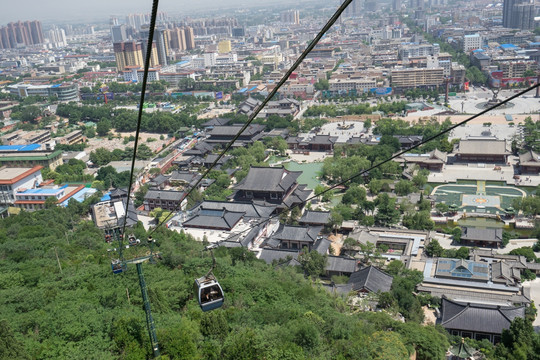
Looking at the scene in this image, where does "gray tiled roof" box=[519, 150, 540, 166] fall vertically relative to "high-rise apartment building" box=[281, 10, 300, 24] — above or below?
below

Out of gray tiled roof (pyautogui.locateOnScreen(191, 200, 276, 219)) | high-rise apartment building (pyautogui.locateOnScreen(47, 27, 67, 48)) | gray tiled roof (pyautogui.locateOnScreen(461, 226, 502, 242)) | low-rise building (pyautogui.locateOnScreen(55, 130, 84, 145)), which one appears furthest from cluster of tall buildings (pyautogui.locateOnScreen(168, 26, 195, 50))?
gray tiled roof (pyautogui.locateOnScreen(461, 226, 502, 242))

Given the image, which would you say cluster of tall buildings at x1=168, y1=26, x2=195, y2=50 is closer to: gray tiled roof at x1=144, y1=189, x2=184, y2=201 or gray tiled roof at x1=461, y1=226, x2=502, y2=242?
gray tiled roof at x1=144, y1=189, x2=184, y2=201

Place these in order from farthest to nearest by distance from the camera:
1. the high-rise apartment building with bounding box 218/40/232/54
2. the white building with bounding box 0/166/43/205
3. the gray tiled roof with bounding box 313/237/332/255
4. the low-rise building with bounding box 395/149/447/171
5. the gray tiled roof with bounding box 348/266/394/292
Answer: the high-rise apartment building with bounding box 218/40/232/54 < the low-rise building with bounding box 395/149/447/171 < the white building with bounding box 0/166/43/205 < the gray tiled roof with bounding box 313/237/332/255 < the gray tiled roof with bounding box 348/266/394/292

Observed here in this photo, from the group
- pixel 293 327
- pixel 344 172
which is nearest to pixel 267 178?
pixel 344 172

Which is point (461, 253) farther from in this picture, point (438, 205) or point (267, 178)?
point (267, 178)

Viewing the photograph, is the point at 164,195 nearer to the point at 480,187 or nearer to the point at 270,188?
the point at 270,188

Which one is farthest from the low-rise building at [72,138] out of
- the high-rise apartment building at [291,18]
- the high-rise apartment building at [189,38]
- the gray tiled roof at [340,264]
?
the high-rise apartment building at [291,18]

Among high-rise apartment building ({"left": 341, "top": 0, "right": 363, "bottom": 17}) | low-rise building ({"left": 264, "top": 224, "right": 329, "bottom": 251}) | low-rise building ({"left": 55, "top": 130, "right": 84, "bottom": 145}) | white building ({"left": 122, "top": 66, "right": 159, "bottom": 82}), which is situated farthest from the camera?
high-rise apartment building ({"left": 341, "top": 0, "right": 363, "bottom": 17})
